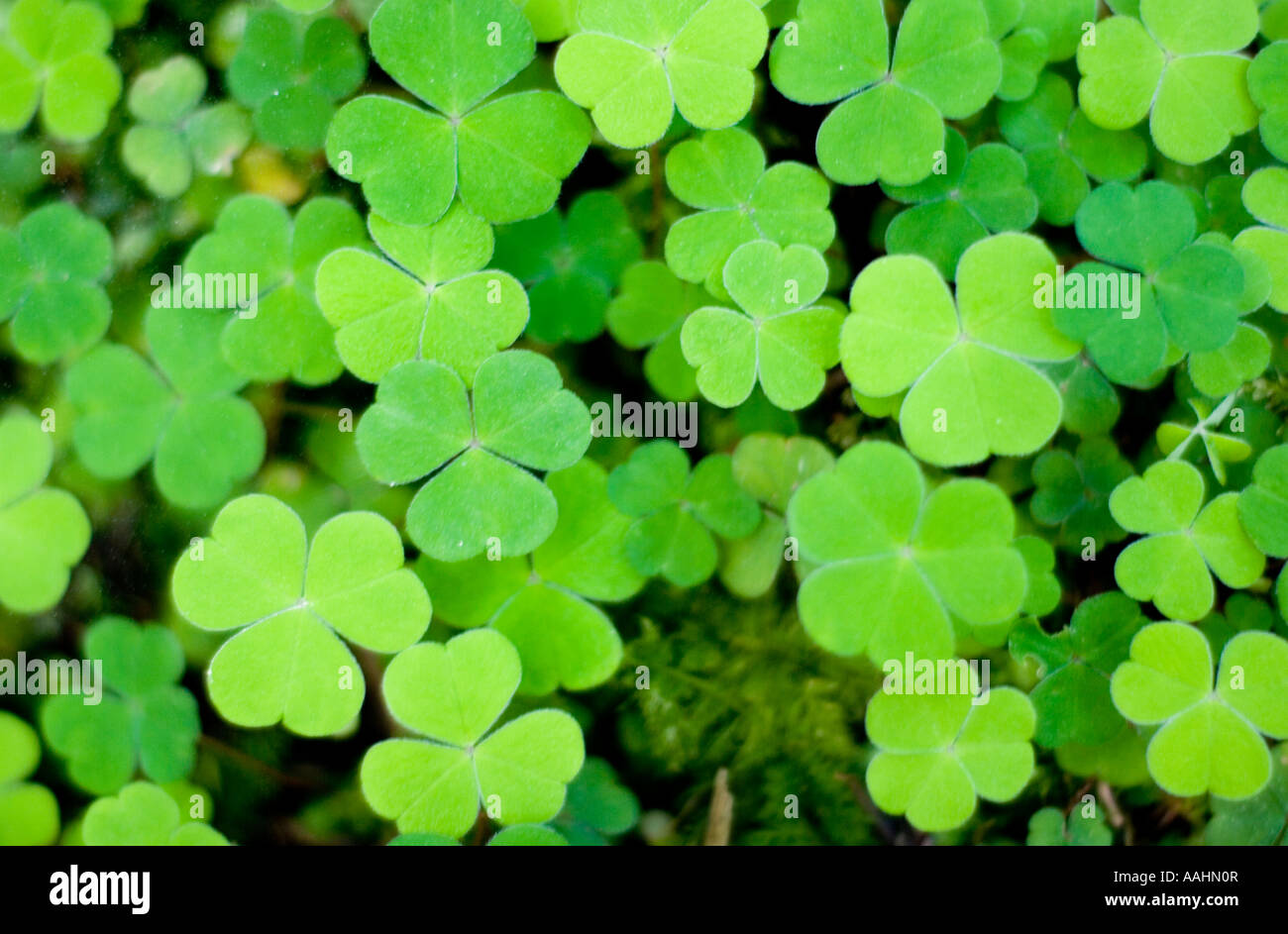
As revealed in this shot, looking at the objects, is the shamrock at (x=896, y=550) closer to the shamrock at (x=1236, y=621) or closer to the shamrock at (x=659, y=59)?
the shamrock at (x=1236, y=621)

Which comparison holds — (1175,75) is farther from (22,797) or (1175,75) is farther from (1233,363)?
(22,797)

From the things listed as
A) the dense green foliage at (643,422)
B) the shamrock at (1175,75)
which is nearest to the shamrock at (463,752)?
the dense green foliage at (643,422)

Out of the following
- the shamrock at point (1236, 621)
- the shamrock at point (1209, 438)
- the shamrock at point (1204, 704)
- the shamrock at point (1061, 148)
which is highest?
the shamrock at point (1061, 148)

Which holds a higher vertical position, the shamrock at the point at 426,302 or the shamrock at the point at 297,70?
the shamrock at the point at 297,70

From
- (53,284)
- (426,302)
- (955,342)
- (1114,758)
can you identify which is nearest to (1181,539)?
(1114,758)

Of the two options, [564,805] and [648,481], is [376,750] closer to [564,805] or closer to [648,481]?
[564,805]

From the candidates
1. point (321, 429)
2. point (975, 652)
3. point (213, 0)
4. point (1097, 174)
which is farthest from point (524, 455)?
point (1097, 174)
